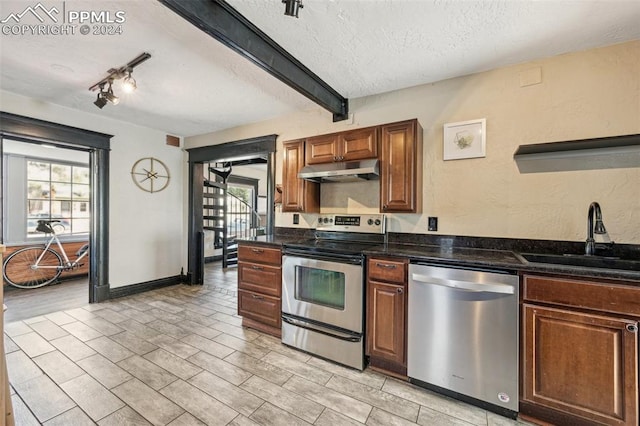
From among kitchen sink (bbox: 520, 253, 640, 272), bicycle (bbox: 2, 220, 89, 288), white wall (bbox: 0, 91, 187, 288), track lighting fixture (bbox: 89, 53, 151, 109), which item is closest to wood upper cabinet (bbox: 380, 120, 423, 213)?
kitchen sink (bbox: 520, 253, 640, 272)

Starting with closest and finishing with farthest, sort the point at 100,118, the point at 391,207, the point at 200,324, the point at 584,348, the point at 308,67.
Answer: the point at 584,348, the point at 308,67, the point at 391,207, the point at 200,324, the point at 100,118

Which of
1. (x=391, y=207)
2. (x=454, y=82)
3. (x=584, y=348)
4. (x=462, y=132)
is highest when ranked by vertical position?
(x=454, y=82)

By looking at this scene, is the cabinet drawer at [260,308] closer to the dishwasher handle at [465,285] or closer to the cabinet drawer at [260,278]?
the cabinet drawer at [260,278]

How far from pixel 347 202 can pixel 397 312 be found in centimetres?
135

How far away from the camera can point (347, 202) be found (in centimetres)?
303

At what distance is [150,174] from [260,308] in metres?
2.92

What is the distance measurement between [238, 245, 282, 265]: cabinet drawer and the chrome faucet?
95.6 inches

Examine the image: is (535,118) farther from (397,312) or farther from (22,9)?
(22,9)

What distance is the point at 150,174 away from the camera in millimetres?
A: 4191

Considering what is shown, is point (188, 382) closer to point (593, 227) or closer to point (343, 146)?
point (343, 146)

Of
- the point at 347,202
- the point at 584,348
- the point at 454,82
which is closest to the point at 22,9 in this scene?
the point at 347,202

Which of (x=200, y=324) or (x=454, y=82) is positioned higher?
(x=454, y=82)

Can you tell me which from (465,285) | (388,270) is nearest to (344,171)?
(388,270)

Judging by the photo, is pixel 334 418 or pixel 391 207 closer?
pixel 334 418
